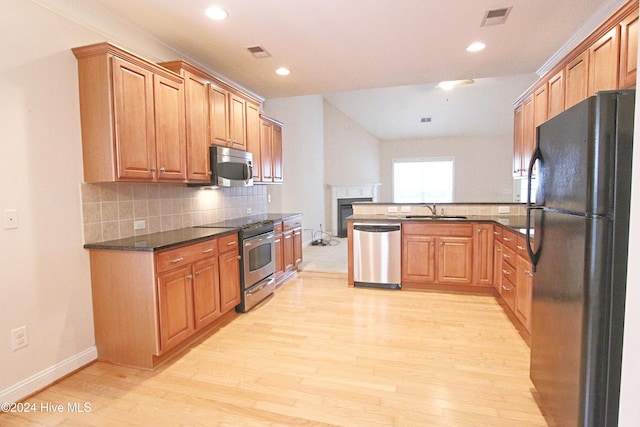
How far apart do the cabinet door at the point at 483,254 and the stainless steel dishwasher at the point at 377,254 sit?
0.89 meters

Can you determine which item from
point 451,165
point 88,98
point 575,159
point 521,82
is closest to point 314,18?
point 88,98

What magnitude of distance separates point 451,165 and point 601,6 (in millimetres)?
7574

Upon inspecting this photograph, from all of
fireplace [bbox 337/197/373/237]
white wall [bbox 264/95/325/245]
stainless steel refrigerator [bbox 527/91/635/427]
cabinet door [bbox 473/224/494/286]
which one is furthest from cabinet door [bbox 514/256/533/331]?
fireplace [bbox 337/197/373/237]

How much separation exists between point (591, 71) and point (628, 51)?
38 centimetres

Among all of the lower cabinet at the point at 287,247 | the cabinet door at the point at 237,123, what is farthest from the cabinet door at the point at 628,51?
the lower cabinet at the point at 287,247

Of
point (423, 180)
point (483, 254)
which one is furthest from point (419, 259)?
point (423, 180)

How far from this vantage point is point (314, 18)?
271cm

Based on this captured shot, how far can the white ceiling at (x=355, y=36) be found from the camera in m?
2.54

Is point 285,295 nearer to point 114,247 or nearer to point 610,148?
point 114,247

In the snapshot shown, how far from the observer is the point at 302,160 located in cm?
718

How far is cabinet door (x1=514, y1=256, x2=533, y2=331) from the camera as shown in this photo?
267 cm

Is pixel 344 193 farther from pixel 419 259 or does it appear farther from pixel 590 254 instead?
pixel 590 254

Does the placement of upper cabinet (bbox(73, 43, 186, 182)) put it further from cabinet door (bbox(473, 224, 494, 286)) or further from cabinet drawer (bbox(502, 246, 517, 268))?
cabinet door (bbox(473, 224, 494, 286))

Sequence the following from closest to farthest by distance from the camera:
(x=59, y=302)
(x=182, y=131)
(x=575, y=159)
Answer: (x=575, y=159) < (x=59, y=302) < (x=182, y=131)
